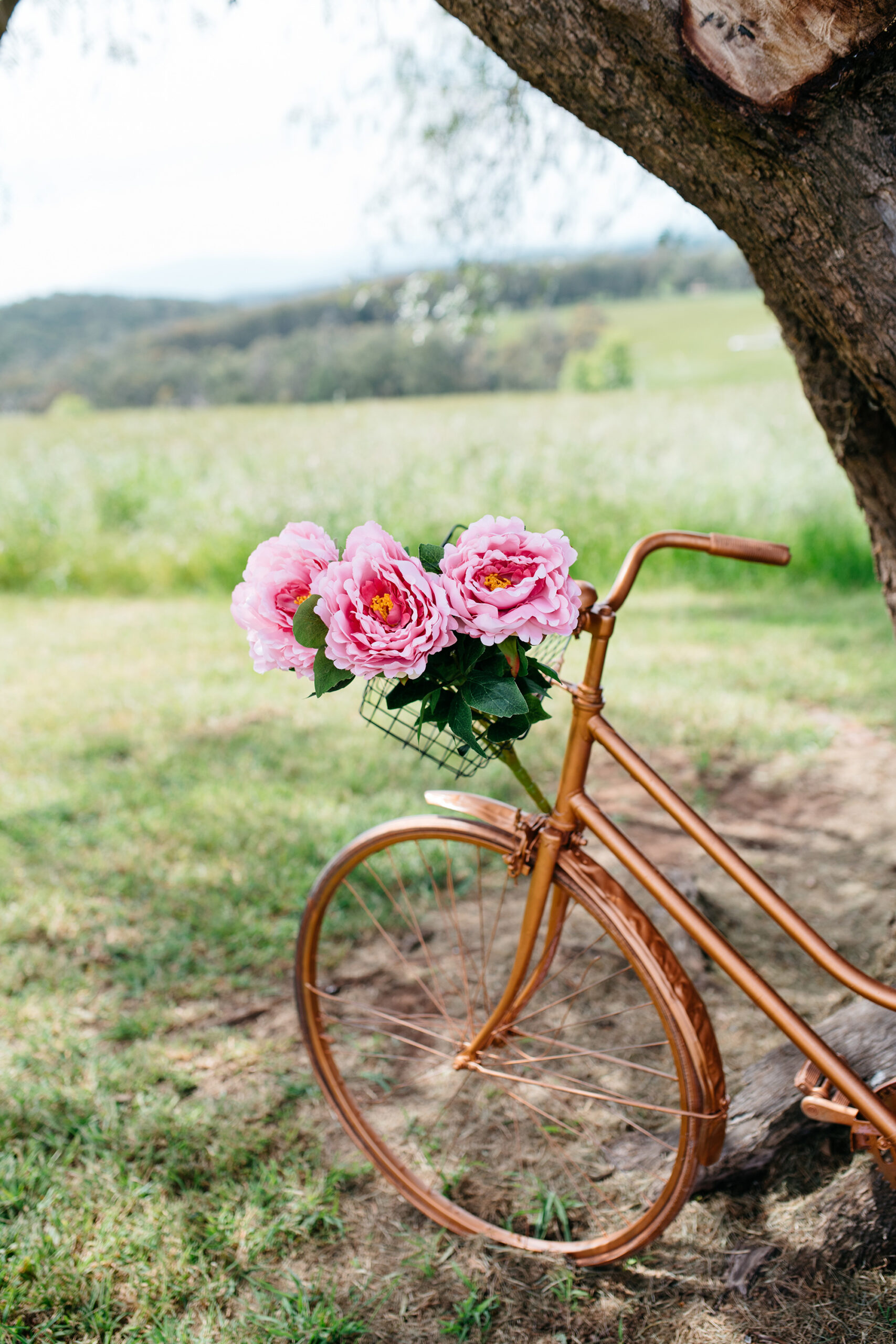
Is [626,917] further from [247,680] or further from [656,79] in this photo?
[247,680]

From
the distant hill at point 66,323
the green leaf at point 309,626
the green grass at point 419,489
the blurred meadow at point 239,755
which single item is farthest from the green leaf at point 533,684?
the distant hill at point 66,323

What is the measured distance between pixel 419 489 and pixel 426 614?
658 cm

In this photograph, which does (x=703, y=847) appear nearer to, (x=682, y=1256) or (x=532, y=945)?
(x=532, y=945)

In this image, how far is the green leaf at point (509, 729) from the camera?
4.75 feet

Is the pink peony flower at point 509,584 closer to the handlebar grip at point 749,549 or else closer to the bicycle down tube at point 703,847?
the bicycle down tube at point 703,847

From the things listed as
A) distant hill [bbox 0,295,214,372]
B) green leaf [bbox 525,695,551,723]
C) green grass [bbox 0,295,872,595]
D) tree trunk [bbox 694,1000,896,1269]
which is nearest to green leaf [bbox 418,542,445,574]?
green leaf [bbox 525,695,551,723]

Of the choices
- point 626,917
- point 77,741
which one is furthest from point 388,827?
point 77,741

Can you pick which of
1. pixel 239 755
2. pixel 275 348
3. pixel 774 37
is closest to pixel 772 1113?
pixel 774 37

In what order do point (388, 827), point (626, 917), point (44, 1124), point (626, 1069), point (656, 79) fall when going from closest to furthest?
point (656, 79)
point (626, 917)
point (388, 827)
point (44, 1124)
point (626, 1069)

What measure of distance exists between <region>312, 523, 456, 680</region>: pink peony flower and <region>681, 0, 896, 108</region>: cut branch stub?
36.6 inches

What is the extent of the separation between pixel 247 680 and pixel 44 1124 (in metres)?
3.30

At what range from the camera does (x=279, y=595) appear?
4.62 feet

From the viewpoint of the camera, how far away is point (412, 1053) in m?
2.55

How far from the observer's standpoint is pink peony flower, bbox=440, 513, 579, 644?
130 cm
